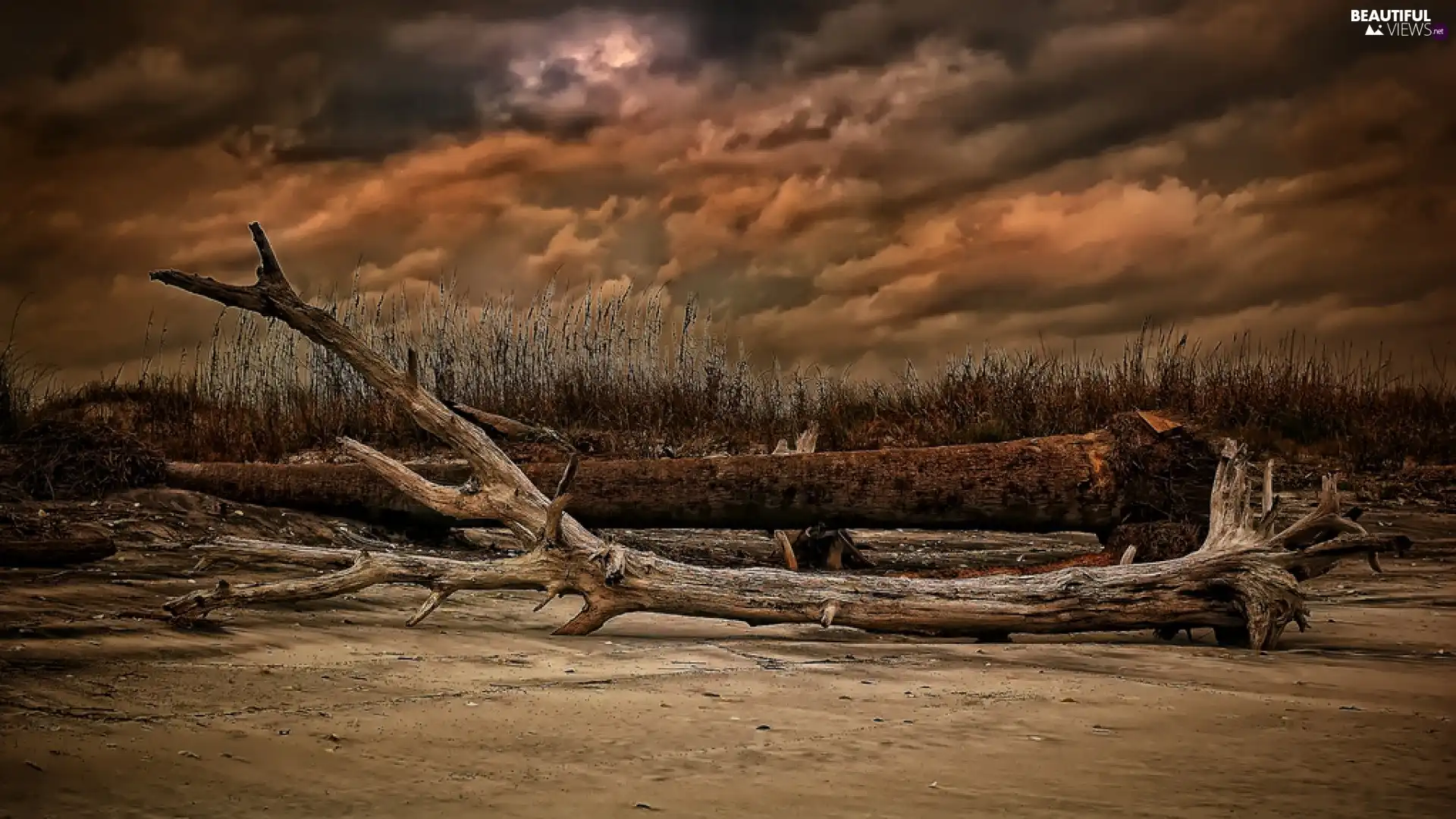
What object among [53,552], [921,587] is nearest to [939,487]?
[921,587]

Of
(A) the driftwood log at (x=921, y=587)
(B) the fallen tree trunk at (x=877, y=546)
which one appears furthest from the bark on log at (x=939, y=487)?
(A) the driftwood log at (x=921, y=587)

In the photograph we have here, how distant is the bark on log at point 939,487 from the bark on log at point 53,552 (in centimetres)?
360

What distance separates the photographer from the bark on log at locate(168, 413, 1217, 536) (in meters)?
7.57

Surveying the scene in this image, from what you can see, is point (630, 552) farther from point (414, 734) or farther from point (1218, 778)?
point (1218, 778)

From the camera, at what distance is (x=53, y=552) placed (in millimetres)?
5293

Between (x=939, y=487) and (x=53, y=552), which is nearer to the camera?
(x=53, y=552)

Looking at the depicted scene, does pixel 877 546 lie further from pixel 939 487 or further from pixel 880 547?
pixel 939 487

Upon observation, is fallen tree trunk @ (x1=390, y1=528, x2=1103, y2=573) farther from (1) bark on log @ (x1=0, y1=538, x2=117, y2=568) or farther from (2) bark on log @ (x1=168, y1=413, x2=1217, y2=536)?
(1) bark on log @ (x1=0, y1=538, x2=117, y2=568)

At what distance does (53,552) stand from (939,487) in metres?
5.29

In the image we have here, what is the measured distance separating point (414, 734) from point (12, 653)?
1.68 metres

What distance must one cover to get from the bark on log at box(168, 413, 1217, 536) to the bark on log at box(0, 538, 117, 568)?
360cm

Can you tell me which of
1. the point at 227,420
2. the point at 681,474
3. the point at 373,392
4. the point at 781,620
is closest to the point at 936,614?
the point at 781,620

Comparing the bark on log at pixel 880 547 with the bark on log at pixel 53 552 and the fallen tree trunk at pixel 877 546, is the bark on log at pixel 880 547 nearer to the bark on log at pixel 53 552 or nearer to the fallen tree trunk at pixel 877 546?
the fallen tree trunk at pixel 877 546

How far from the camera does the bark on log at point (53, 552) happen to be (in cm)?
516
